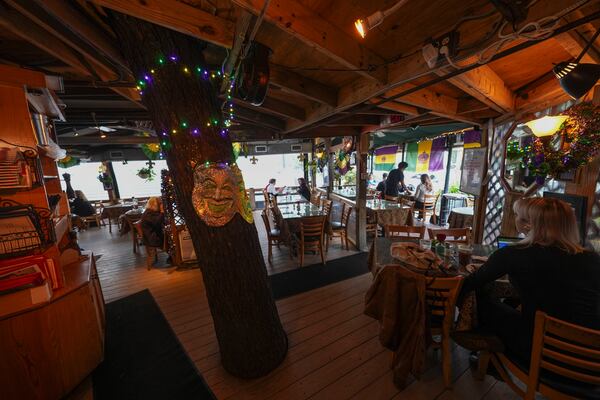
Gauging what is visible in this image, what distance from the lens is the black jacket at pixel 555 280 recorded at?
1.16 m

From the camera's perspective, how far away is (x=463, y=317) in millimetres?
1554

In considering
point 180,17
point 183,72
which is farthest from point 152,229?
point 180,17

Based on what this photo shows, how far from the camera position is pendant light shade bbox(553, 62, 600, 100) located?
1.38m

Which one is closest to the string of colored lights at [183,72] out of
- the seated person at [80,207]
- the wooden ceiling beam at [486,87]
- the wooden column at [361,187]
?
the wooden ceiling beam at [486,87]

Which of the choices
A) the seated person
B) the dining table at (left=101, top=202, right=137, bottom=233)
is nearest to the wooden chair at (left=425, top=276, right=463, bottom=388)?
the dining table at (left=101, top=202, right=137, bottom=233)

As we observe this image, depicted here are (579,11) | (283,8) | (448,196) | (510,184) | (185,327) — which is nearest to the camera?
(283,8)

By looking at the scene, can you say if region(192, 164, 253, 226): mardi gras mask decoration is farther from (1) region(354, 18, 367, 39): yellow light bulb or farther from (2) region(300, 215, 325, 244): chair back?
(2) region(300, 215, 325, 244): chair back

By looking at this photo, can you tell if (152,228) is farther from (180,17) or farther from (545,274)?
(545,274)

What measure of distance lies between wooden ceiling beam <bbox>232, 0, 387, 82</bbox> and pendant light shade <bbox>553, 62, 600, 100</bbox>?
1157 mm

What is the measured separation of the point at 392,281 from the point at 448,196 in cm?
568

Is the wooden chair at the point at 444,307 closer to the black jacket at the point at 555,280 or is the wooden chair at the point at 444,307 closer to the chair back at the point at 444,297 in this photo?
the chair back at the point at 444,297

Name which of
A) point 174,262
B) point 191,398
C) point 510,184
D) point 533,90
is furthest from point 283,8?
point 174,262

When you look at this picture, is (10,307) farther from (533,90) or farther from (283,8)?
(533,90)

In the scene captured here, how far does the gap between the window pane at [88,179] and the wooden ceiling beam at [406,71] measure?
987cm
